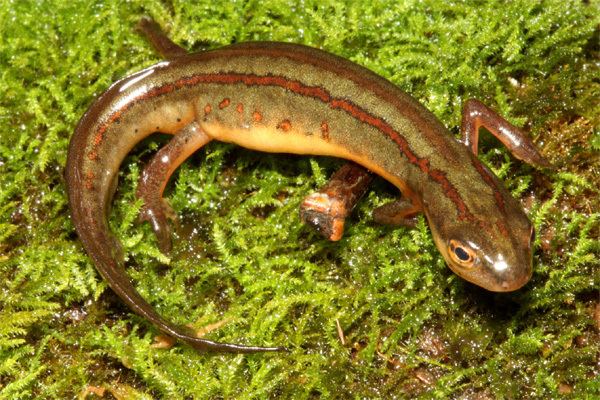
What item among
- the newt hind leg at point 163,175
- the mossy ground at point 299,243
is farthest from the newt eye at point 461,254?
the newt hind leg at point 163,175

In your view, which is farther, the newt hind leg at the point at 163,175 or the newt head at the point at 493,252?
the newt hind leg at the point at 163,175

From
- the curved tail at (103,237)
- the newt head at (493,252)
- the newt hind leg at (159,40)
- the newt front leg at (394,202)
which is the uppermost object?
the newt hind leg at (159,40)

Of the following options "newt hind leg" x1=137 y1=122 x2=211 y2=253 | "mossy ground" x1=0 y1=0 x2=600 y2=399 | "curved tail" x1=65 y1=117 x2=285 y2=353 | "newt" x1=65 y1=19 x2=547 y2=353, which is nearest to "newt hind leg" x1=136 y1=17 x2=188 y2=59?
"newt" x1=65 y1=19 x2=547 y2=353

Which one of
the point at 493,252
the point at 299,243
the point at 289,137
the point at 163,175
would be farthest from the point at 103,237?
the point at 493,252

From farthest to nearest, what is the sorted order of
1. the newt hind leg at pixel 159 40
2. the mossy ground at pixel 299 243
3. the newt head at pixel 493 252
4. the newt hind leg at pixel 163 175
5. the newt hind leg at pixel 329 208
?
the newt hind leg at pixel 159 40 < the newt hind leg at pixel 163 175 < the newt hind leg at pixel 329 208 < the mossy ground at pixel 299 243 < the newt head at pixel 493 252

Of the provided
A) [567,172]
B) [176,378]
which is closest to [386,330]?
[176,378]

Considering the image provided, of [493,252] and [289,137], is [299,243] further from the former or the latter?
[493,252]

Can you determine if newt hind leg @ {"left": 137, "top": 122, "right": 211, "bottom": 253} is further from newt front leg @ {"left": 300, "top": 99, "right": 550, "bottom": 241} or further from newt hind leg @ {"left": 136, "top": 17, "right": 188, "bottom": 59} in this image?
newt front leg @ {"left": 300, "top": 99, "right": 550, "bottom": 241}

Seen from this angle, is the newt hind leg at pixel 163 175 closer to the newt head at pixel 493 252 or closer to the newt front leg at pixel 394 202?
the newt front leg at pixel 394 202
